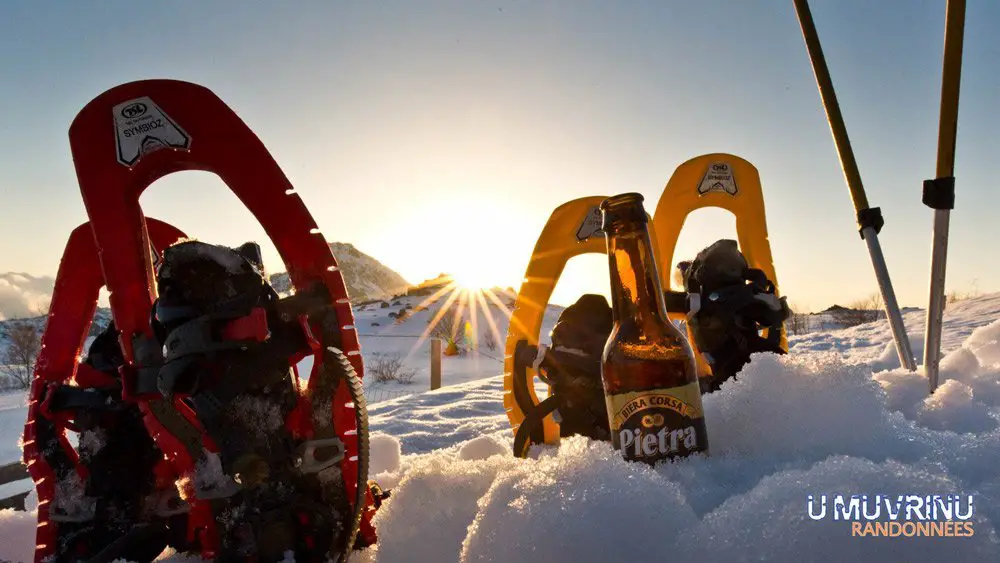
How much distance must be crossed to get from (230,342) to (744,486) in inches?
32.3

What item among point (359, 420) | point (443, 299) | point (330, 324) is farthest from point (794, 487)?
point (443, 299)

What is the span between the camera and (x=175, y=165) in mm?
1146

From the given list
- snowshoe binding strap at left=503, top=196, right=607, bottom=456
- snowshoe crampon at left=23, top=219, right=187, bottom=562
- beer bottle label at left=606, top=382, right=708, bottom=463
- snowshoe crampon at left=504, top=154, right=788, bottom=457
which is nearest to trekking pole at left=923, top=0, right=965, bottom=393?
snowshoe crampon at left=504, top=154, right=788, bottom=457

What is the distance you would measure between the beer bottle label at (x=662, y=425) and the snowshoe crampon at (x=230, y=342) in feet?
1.55

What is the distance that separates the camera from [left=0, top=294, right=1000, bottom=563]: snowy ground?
560 mm

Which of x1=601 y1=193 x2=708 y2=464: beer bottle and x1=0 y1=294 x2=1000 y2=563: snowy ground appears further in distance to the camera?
x1=601 y1=193 x2=708 y2=464: beer bottle

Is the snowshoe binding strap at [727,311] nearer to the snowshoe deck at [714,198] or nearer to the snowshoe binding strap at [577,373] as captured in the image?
the snowshoe binding strap at [577,373]

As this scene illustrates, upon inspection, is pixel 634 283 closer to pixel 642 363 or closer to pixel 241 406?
pixel 642 363

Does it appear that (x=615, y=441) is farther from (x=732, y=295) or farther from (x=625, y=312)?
(x=732, y=295)

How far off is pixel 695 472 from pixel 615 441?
0.15m

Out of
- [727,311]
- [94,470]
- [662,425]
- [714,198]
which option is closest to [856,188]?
[714,198]

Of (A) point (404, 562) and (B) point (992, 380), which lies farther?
(B) point (992, 380)

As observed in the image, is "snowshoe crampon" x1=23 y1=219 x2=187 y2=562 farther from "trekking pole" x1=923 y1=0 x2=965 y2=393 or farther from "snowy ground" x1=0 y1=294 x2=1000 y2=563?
"trekking pole" x1=923 y1=0 x2=965 y2=393

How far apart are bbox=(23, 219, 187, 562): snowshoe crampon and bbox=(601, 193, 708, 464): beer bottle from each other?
3.26 feet
